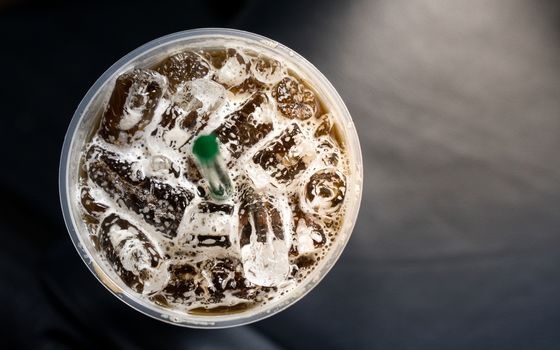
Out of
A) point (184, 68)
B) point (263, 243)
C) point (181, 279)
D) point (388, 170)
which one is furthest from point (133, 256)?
point (388, 170)

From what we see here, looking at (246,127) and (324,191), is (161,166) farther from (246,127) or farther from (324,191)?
(324,191)

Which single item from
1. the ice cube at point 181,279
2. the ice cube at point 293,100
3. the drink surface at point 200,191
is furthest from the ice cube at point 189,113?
the ice cube at point 181,279

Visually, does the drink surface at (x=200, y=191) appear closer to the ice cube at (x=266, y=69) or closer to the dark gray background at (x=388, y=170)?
the ice cube at (x=266, y=69)

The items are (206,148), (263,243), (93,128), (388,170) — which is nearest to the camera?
(206,148)

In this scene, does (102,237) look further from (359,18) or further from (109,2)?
(359,18)

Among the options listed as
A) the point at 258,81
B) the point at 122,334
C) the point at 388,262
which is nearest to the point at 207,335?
the point at 122,334

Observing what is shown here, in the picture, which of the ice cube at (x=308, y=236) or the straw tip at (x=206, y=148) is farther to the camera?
the ice cube at (x=308, y=236)

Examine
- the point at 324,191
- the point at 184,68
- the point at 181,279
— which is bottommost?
the point at 181,279
